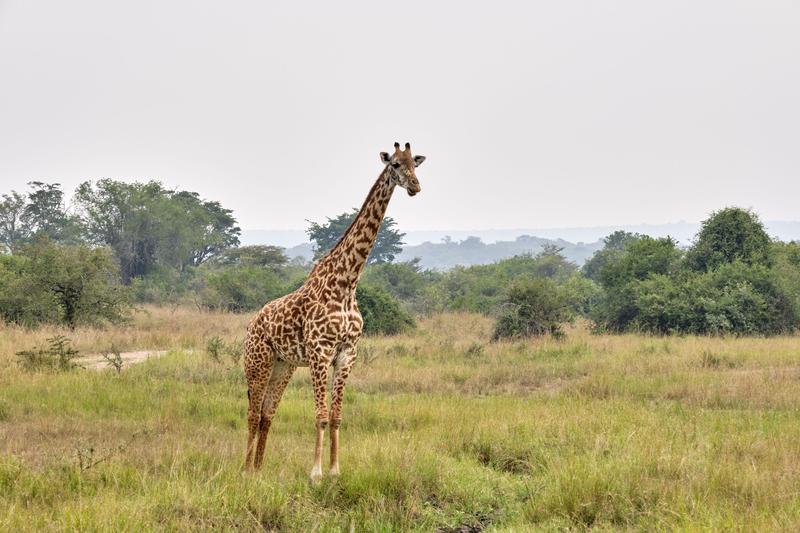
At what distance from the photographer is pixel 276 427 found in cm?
934

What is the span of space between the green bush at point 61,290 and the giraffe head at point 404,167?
17.6 metres

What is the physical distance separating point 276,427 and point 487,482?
378 centimetres

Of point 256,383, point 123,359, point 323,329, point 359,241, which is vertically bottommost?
point 123,359

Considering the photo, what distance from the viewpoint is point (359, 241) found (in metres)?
6.73

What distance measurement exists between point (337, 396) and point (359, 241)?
1.48 meters

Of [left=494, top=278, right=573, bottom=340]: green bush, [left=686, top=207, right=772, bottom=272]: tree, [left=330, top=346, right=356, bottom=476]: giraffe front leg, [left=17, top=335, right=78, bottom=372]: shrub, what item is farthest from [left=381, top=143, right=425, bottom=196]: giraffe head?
[left=686, top=207, right=772, bottom=272]: tree

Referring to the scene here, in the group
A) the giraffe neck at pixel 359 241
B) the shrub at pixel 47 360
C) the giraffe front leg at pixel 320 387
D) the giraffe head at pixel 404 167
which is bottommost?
the shrub at pixel 47 360

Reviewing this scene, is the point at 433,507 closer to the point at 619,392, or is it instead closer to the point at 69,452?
the point at 69,452

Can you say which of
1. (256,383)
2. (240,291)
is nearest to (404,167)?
(256,383)

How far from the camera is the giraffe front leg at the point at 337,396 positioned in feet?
20.8

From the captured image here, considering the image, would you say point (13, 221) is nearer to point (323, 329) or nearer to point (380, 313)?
point (380, 313)

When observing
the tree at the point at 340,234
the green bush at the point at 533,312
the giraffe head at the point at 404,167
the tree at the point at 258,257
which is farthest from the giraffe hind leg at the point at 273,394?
the tree at the point at 340,234

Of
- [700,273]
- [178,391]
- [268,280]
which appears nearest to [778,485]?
[178,391]

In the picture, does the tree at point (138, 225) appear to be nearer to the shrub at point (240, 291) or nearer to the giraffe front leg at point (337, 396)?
the shrub at point (240, 291)
